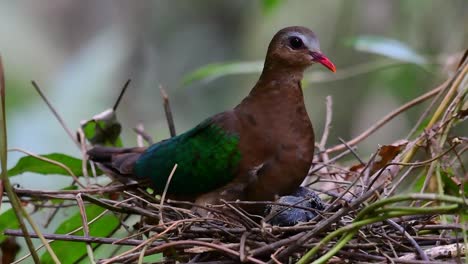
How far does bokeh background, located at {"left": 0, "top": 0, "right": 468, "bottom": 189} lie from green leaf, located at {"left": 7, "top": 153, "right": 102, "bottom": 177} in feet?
3.18

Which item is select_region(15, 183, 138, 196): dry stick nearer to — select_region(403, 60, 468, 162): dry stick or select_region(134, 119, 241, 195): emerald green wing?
select_region(134, 119, 241, 195): emerald green wing

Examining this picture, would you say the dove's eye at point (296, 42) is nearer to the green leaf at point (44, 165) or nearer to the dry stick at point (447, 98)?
the dry stick at point (447, 98)

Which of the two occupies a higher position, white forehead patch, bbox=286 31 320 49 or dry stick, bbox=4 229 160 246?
white forehead patch, bbox=286 31 320 49

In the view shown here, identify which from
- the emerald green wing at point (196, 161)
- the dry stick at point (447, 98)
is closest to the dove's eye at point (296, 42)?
the emerald green wing at point (196, 161)

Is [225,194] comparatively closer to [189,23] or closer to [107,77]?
[107,77]

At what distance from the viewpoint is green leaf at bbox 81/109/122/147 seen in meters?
3.39

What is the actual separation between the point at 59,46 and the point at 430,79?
155 inches

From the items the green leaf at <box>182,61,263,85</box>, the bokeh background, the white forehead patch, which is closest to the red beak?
the white forehead patch

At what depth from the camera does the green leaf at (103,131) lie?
3.39 m

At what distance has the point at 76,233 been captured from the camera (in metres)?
3.03

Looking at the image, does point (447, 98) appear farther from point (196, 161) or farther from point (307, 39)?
point (196, 161)

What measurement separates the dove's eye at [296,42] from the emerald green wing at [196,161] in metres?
0.39

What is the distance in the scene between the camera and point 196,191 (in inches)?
119

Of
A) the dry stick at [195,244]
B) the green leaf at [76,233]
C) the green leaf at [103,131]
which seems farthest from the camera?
the green leaf at [103,131]
